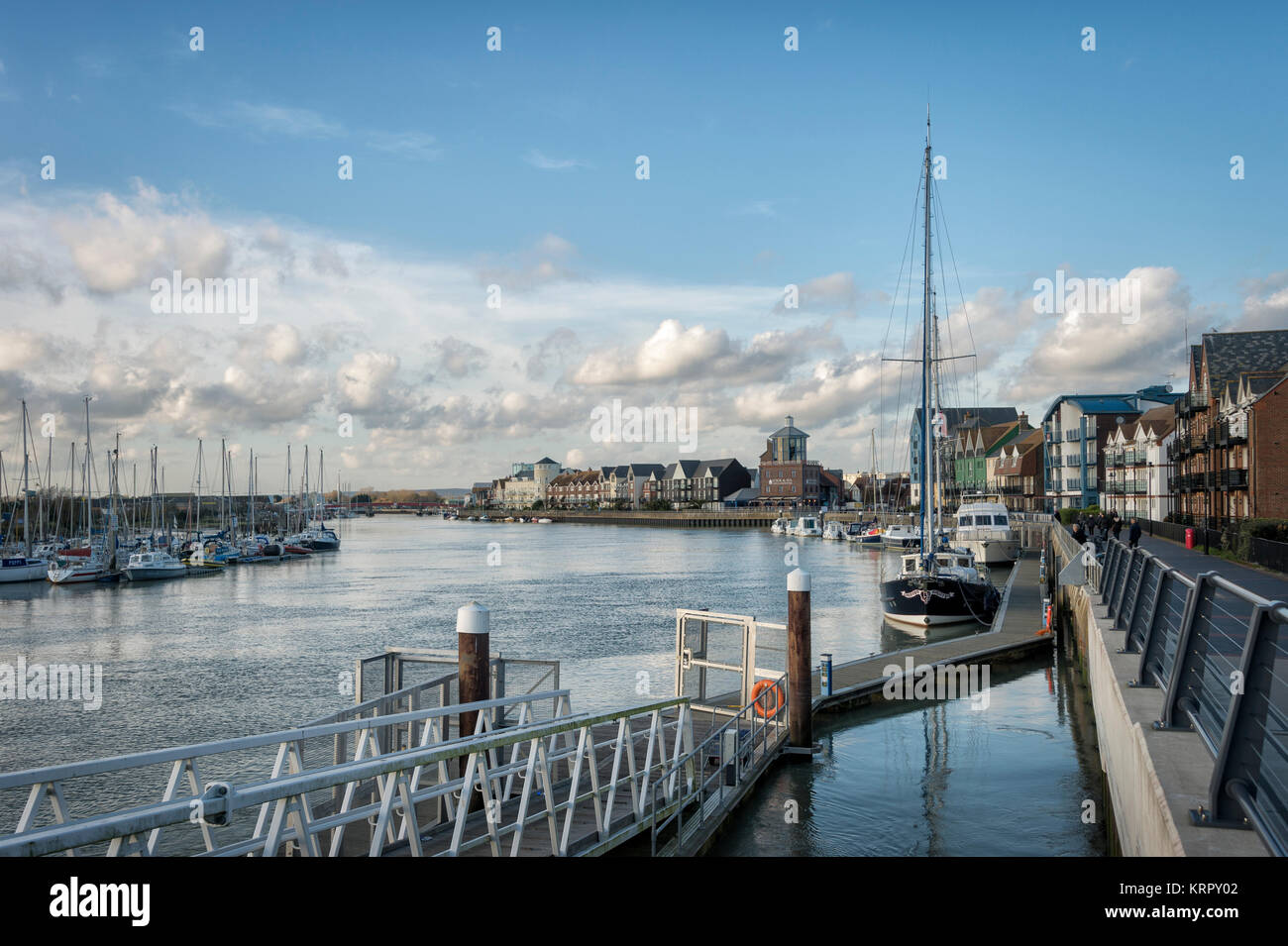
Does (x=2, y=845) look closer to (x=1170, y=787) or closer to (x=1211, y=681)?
(x=1170, y=787)

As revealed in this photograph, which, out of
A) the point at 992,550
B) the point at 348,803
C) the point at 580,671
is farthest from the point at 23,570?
the point at 348,803

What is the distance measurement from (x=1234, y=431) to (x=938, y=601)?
1079 inches

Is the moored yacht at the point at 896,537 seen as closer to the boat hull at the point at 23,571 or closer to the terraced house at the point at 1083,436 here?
the terraced house at the point at 1083,436

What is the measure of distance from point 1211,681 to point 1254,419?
50630 mm

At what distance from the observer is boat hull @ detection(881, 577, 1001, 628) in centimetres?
4003

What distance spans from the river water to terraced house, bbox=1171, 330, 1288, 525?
835 inches

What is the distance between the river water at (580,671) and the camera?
16.3 meters

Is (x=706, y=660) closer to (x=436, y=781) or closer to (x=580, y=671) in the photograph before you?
(x=436, y=781)

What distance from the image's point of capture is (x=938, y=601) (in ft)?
A: 131

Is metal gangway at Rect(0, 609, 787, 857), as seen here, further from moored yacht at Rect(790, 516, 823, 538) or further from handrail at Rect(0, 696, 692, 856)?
moored yacht at Rect(790, 516, 823, 538)

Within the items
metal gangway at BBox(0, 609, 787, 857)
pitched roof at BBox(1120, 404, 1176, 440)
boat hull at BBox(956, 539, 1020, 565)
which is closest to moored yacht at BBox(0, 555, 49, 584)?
metal gangway at BBox(0, 609, 787, 857)

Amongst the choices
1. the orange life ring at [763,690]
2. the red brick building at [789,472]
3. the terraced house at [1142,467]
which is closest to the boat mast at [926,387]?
the orange life ring at [763,690]

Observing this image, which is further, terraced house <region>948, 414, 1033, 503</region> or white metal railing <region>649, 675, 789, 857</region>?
terraced house <region>948, 414, 1033, 503</region>

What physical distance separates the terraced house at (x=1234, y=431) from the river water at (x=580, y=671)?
21.2 meters
